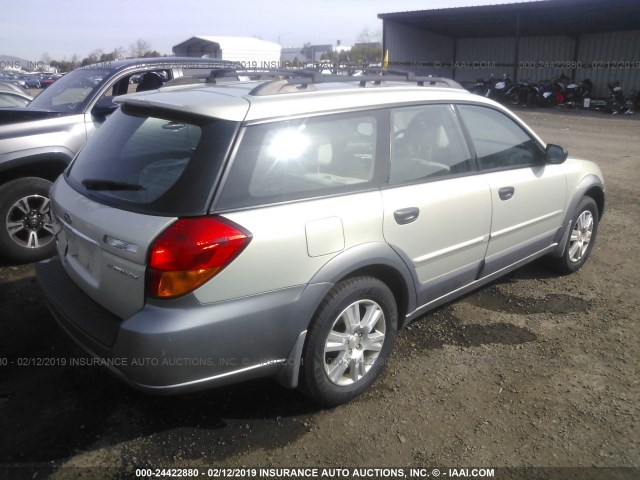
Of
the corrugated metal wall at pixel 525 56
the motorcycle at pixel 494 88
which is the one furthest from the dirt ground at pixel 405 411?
the corrugated metal wall at pixel 525 56

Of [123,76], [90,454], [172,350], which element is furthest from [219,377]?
[123,76]

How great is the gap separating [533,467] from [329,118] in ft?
Answer: 6.49

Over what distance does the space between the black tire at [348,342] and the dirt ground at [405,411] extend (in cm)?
14

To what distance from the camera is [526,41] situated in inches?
1052

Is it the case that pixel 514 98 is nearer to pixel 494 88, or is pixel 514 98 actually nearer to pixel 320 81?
pixel 494 88

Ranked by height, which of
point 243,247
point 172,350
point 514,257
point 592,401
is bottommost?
point 592,401

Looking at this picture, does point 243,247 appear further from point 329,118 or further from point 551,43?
point 551,43

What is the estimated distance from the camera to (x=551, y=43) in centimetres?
2573

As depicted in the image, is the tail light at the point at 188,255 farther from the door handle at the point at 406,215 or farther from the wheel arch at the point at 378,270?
the door handle at the point at 406,215

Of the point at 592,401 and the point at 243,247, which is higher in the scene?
the point at 243,247

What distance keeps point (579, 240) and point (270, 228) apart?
3431mm

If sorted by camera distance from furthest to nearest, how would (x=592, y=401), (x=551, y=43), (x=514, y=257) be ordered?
1. (x=551, y=43)
2. (x=514, y=257)
3. (x=592, y=401)

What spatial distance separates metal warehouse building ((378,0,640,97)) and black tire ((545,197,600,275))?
1734 centimetres

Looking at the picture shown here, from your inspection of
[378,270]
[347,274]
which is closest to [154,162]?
[347,274]
